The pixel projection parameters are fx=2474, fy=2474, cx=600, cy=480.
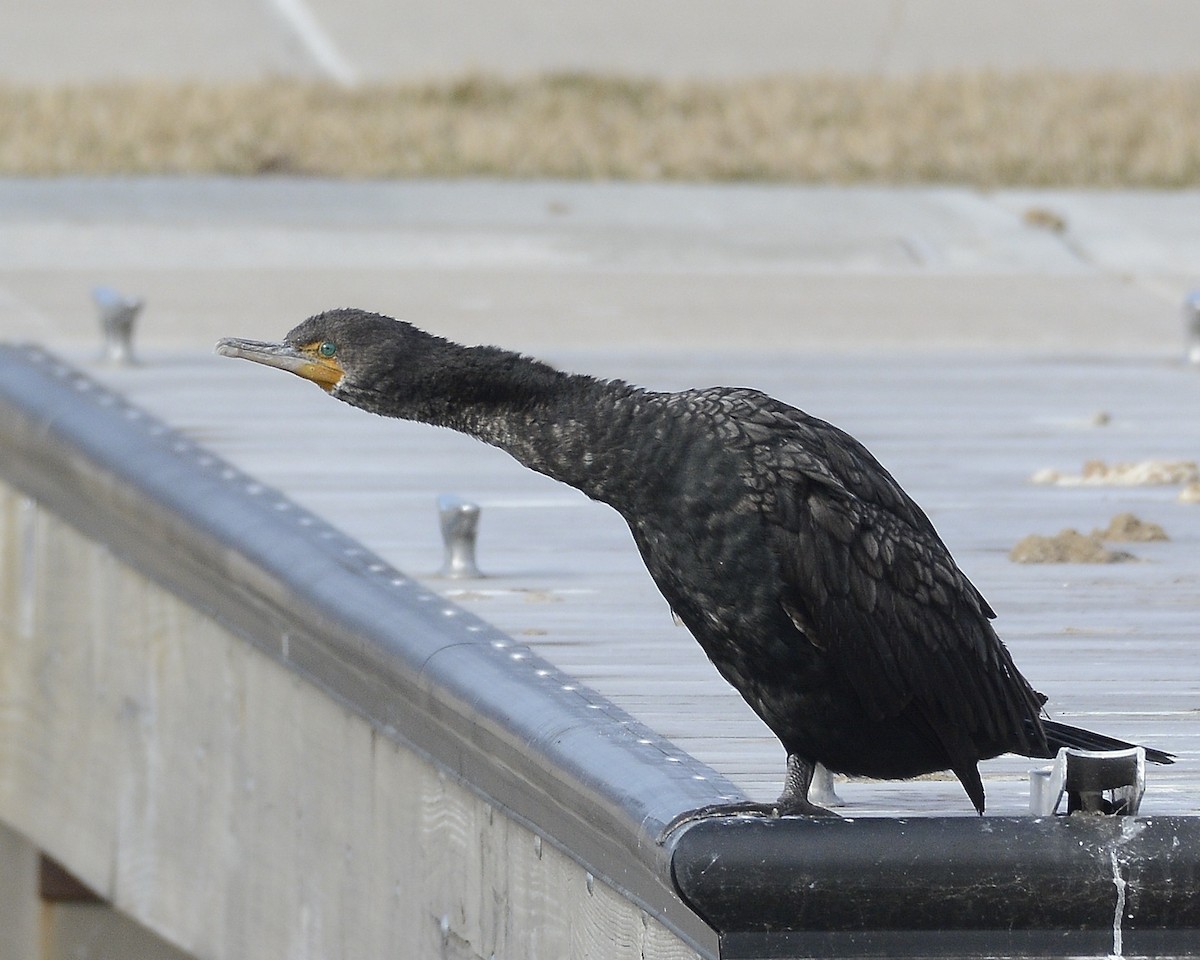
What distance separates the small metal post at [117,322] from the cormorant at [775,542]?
4.05 metres

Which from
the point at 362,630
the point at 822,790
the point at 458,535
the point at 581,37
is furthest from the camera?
the point at 581,37

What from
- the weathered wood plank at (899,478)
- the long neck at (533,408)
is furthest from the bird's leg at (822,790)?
the long neck at (533,408)

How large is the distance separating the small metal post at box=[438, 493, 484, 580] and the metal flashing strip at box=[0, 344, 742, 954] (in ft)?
0.68

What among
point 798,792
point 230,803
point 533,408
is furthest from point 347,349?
point 230,803

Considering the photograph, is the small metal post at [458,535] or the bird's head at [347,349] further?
the small metal post at [458,535]

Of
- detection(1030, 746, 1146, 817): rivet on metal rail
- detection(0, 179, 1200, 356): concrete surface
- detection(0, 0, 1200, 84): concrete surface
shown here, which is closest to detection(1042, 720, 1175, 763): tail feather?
detection(1030, 746, 1146, 817): rivet on metal rail

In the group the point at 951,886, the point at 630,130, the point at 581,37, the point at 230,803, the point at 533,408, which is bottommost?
the point at 230,803

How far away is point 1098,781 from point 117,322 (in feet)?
16.1

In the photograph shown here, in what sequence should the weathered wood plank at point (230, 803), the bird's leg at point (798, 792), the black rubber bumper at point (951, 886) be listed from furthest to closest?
the weathered wood plank at point (230, 803) < the bird's leg at point (798, 792) < the black rubber bumper at point (951, 886)

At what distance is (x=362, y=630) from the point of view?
4520mm

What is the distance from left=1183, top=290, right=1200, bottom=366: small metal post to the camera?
25.3 ft

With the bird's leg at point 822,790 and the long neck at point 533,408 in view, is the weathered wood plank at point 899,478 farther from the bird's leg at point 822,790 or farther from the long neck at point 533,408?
the long neck at point 533,408

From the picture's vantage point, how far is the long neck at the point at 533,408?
3.59 metres

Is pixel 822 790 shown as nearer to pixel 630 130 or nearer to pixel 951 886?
pixel 951 886
